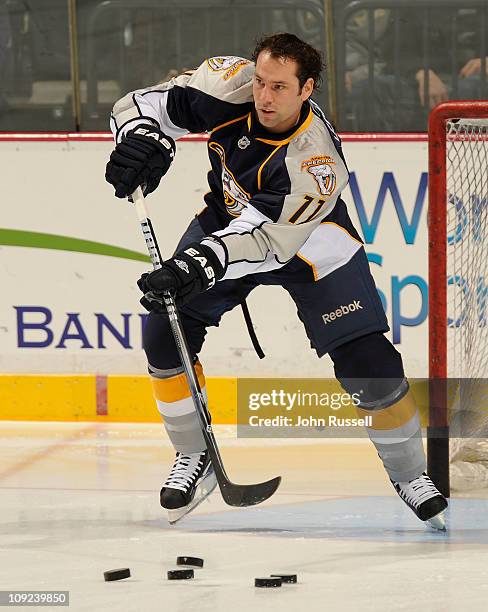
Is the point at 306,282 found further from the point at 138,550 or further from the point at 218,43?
the point at 218,43

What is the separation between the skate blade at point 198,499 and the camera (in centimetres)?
402

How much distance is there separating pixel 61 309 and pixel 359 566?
232cm

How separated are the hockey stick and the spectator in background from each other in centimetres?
180

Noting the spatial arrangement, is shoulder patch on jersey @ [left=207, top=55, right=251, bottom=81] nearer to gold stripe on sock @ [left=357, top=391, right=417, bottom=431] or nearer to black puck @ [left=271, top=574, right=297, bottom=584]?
gold stripe on sock @ [left=357, top=391, right=417, bottom=431]

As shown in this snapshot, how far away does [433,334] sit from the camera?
433cm

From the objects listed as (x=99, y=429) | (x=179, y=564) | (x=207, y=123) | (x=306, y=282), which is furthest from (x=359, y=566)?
(x=99, y=429)

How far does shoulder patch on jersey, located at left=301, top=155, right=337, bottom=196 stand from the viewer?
365cm

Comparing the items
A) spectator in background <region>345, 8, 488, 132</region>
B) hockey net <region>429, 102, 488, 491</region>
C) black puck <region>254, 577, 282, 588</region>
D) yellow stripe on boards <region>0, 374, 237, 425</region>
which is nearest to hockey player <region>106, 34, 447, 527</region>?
hockey net <region>429, 102, 488, 491</region>

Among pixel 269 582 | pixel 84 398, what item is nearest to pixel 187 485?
pixel 269 582

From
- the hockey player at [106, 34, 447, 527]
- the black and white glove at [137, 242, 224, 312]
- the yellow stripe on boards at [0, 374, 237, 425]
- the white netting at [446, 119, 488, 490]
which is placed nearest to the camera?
the black and white glove at [137, 242, 224, 312]

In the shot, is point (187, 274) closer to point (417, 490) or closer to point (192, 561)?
point (192, 561)

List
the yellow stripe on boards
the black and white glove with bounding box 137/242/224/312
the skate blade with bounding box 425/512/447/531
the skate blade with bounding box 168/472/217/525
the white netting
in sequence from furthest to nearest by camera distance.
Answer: the yellow stripe on boards < the white netting < the skate blade with bounding box 168/472/217/525 < the skate blade with bounding box 425/512/447/531 < the black and white glove with bounding box 137/242/224/312

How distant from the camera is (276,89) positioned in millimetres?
3662

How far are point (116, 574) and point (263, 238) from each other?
913mm
